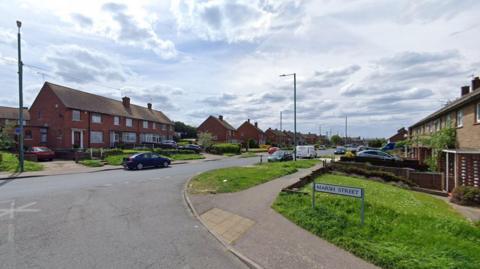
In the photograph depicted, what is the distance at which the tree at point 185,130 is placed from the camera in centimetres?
10641

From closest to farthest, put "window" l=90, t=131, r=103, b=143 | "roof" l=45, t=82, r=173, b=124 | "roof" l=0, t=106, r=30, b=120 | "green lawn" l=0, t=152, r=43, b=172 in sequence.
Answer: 1. "green lawn" l=0, t=152, r=43, b=172
2. "roof" l=45, t=82, r=173, b=124
3. "window" l=90, t=131, r=103, b=143
4. "roof" l=0, t=106, r=30, b=120

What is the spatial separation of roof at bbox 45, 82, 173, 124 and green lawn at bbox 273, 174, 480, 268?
36.0 m

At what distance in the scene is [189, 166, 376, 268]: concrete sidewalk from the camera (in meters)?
5.45

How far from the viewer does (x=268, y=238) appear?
6.77 m

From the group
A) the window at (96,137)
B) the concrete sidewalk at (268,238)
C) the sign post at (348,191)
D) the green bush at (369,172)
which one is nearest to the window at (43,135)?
the window at (96,137)

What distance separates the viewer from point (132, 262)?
5418mm

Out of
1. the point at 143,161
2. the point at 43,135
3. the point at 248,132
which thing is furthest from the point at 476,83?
the point at 248,132

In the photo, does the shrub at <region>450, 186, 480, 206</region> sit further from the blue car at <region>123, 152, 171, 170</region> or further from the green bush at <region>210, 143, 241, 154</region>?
the green bush at <region>210, 143, 241, 154</region>

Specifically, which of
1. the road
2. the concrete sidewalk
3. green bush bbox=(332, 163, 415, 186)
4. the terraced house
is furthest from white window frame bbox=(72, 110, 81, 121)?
the terraced house

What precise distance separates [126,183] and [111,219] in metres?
7.61

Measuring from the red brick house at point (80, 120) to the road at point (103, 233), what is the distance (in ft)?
87.4

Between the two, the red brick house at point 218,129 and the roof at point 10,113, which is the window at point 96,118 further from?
the red brick house at point 218,129

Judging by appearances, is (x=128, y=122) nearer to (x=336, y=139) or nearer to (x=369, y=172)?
(x=369, y=172)

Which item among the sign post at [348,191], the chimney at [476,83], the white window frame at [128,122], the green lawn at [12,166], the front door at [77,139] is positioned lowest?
the green lawn at [12,166]
